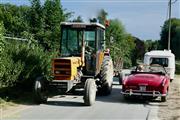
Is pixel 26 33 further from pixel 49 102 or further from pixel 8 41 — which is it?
pixel 49 102

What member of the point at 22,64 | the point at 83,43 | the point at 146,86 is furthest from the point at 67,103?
the point at 146,86

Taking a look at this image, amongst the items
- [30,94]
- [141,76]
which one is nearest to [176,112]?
[141,76]

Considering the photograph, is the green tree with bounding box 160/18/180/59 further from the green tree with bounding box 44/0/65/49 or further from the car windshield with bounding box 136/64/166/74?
the car windshield with bounding box 136/64/166/74

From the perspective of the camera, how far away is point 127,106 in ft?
54.2

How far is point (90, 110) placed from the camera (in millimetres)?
15055

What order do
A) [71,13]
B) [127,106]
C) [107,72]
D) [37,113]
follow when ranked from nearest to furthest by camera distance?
[37,113]
[127,106]
[107,72]
[71,13]

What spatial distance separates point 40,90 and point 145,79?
4.09 meters

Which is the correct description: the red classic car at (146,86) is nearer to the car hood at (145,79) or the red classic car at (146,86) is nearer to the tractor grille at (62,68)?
the car hood at (145,79)

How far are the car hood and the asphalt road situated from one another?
75cm

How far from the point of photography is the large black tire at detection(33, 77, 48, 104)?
16.1 meters

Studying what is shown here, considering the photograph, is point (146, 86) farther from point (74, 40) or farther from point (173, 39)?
point (173, 39)

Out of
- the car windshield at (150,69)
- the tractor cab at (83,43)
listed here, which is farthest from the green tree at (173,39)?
the tractor cab at (83,43)

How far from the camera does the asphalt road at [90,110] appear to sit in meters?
13.7

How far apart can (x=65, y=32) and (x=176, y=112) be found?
19.0ft
